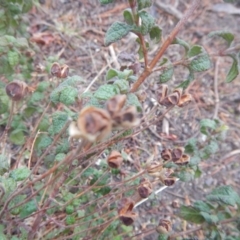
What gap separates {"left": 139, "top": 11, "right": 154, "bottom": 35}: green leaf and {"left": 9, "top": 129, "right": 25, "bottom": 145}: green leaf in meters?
0.74

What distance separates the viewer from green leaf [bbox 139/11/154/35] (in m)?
1.22

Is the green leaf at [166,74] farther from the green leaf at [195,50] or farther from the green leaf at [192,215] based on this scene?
the green leaf at [192,215]

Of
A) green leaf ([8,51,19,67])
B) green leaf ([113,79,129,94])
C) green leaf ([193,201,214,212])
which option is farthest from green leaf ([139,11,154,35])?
green leaf ([193,201,214,212])

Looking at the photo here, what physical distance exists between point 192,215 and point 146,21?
0.71 metres

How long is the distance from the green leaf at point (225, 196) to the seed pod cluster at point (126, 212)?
45cm

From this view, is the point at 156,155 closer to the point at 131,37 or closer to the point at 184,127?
the point at 184,127

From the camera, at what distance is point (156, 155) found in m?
1.99

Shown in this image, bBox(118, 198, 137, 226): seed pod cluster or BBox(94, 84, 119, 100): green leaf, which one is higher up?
BBox(94, 84, 119, 100): green leaf

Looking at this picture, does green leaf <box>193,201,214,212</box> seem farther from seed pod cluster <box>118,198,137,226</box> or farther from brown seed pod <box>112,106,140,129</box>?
brown seed pod <box>112,106,140,129</box>

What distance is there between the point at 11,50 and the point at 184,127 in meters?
0.93

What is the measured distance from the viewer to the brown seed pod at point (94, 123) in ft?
2.57

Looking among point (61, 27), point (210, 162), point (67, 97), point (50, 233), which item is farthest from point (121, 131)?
point (61, 27)

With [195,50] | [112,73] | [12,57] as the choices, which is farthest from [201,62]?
[12,57]

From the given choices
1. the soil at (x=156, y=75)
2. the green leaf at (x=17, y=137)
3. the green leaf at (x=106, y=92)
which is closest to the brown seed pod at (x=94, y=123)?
the green leaf at (x=106, y=92)
